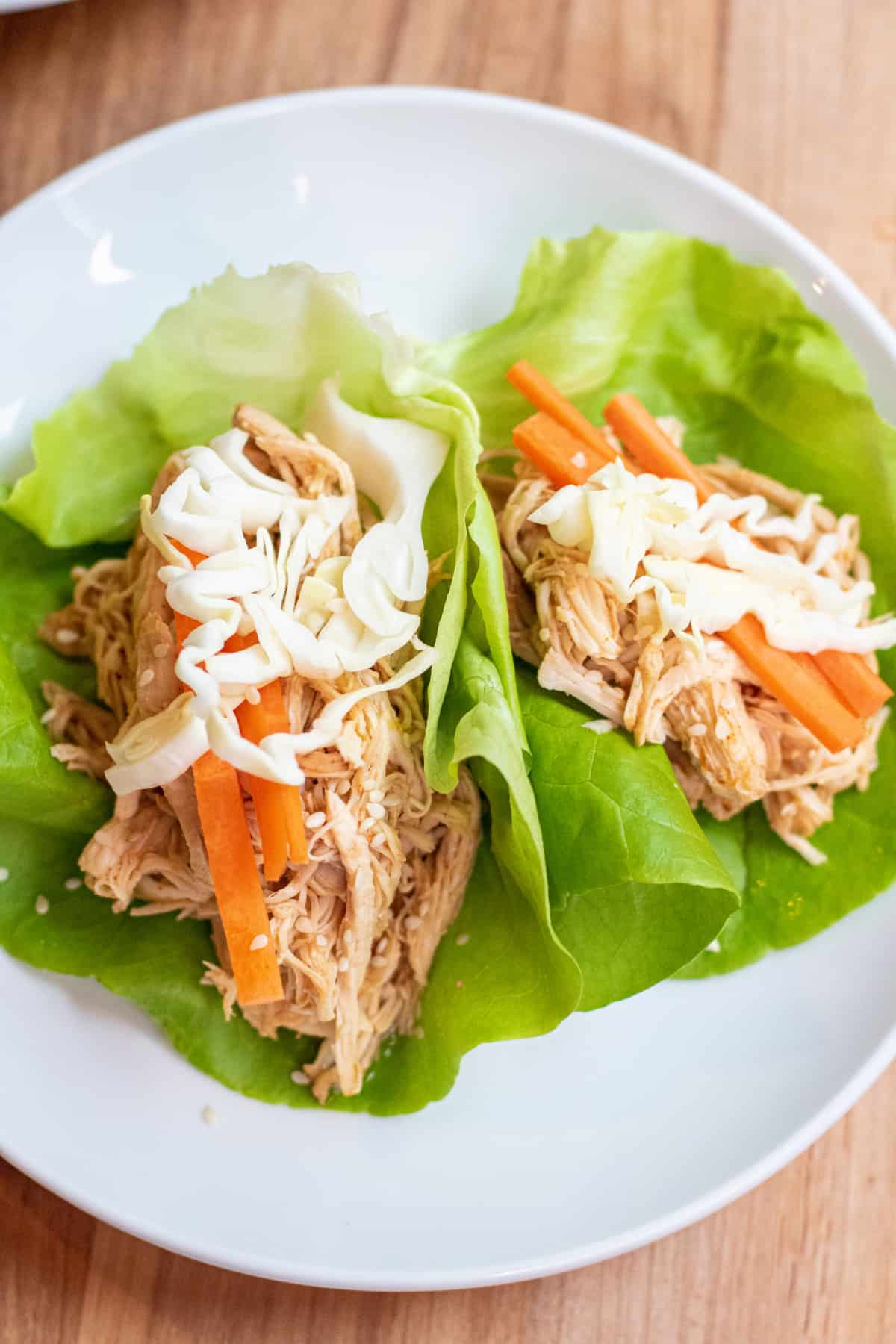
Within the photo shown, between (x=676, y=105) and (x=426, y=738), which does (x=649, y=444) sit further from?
(x=676, y=105)

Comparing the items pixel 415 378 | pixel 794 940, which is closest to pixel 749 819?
pixel 794 940

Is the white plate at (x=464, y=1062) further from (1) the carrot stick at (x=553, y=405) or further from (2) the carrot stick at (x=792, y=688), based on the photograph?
(2) the carrot stick at (x=792, y=688)

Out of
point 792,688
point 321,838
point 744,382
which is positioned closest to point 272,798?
point 321,838

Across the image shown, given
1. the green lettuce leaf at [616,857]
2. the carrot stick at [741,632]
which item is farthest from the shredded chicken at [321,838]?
the carrot stick at [741,632]

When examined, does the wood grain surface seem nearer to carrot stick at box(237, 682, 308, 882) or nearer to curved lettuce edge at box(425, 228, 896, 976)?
Result: curved lettuce edge at box(425, 228, 896, 976)

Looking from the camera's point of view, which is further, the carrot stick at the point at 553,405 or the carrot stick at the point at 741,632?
the carrot stick at the point at 553,405

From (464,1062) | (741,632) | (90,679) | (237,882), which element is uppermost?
(741,632)

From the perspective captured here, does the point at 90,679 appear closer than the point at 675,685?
No
